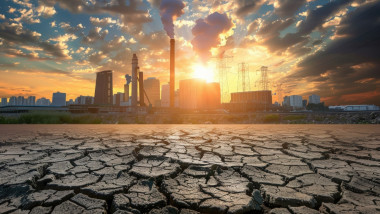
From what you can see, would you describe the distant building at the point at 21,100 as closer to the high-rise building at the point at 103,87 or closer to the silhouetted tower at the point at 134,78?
the high-rise building at the point at 103,87

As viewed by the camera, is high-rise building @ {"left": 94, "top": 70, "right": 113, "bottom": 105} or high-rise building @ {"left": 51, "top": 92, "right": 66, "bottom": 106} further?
high-rise building @ {"left": 51, "top": 92, "right": 66, "bottom": 106}

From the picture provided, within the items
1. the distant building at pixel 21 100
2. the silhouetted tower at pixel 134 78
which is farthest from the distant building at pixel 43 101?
the silhouetted tower at pixel 134 78

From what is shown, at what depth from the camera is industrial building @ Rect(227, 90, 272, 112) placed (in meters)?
39.8

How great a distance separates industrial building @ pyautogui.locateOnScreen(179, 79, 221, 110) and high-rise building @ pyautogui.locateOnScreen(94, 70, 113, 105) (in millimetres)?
29096

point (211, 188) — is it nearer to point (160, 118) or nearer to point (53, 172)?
point (53, 172)

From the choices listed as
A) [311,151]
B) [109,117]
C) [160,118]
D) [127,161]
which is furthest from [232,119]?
[127,161]

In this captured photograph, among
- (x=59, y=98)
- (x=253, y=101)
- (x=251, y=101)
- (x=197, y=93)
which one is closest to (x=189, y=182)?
(x=251, y=101)

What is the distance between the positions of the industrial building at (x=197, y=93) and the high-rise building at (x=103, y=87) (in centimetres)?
2910

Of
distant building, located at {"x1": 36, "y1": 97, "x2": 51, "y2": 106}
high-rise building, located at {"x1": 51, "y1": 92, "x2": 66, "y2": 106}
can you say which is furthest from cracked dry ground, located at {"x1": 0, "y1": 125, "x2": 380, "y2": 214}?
distant building, located at {"x1": 36, "y1": 97, "x2": 51, "y2": 106}

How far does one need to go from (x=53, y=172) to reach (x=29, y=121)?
9.28 m

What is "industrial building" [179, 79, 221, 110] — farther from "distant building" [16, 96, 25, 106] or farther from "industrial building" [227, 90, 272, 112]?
"distant building" [16, 96, 25, 106]

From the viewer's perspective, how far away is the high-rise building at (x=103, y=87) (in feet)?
244

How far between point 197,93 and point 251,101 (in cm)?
2892

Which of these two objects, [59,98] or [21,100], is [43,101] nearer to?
[59,98]
